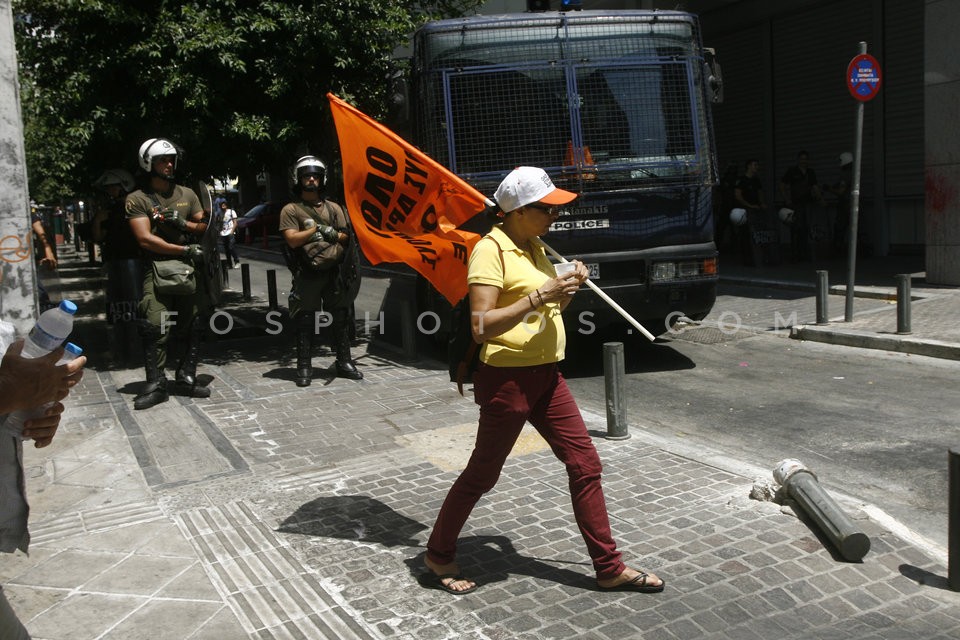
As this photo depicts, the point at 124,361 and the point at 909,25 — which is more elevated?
the point at 909,25

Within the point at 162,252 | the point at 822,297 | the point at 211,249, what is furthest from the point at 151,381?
the point at 822,297

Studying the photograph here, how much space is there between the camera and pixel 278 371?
382 inches

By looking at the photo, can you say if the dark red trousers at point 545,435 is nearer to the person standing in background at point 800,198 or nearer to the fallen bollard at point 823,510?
the fallen bollard at point 823,510

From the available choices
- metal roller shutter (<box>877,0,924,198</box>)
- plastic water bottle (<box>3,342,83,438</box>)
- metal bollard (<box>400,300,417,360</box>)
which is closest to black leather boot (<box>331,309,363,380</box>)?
metal bollard (<box>400,300,417,360</box>)

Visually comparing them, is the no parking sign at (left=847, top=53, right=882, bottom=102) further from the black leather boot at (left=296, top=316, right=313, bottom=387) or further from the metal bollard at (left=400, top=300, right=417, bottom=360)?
A: the black leather boot at (left=296, top=316, right=313, bottom=387)

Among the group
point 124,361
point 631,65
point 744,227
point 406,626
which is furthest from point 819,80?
point 406,626

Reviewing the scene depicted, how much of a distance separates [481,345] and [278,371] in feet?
19.4

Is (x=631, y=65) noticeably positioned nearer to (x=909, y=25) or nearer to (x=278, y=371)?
(x=278, y=371)

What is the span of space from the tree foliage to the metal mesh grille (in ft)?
4.39

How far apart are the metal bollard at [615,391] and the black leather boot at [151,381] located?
3965mm

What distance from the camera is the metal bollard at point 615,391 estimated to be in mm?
6391

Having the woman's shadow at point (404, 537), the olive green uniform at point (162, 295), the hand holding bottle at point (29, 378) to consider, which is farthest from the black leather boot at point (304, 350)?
the hand holding bottle at point (29, 378)

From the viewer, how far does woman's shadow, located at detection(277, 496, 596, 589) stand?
4.46 metres

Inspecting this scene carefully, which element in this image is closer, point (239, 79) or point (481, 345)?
point (481, 345)
